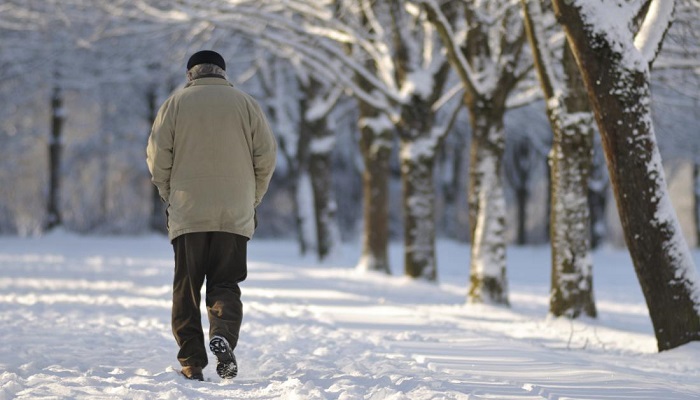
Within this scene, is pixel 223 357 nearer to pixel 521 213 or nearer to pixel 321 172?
pixel 321 172

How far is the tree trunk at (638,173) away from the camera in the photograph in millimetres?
6684

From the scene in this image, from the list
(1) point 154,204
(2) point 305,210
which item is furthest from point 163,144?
(1) point 154,204

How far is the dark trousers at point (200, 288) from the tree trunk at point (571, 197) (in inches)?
198

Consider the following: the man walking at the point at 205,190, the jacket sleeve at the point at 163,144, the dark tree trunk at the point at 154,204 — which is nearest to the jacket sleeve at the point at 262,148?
the man walking at the point at 205,190

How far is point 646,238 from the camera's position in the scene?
22.4ft

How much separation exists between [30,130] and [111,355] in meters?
28.8

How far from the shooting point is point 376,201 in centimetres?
1681

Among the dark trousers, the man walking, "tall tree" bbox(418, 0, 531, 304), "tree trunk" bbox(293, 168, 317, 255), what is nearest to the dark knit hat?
the man walking

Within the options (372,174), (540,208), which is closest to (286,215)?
(540,208)

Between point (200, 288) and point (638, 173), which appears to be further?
point (638, 173)

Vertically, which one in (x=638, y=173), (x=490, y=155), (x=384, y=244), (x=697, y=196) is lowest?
(x=384, y=244)

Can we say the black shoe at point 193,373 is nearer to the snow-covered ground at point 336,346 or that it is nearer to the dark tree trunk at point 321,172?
the snow-covered ground at point 336,346

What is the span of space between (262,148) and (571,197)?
4.99 m

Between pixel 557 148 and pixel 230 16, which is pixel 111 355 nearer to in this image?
pixel 557 148
